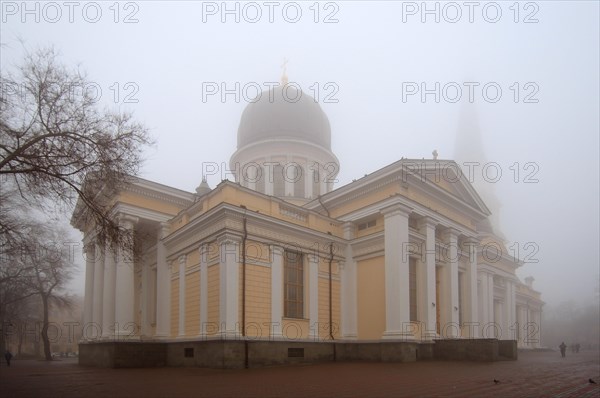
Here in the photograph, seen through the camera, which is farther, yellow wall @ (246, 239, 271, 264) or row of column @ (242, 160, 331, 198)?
row of column @ (242, 160, 331, 198)

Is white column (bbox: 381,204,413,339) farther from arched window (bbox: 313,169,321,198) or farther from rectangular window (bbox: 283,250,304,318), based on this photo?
arched window (bbox: 313,169,321,198)

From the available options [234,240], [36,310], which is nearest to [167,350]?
[234,240]

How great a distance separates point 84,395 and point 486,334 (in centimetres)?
2931

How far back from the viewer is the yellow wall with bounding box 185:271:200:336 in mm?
22047

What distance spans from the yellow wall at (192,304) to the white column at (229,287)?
104 inches

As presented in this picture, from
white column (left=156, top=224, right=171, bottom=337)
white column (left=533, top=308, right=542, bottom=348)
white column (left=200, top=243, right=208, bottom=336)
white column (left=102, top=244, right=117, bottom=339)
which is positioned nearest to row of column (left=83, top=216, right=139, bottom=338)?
white column (left=102, top=244, right=117, bottom=339)

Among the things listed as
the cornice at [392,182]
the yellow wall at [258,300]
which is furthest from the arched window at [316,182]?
the yellow wall at [258,300]

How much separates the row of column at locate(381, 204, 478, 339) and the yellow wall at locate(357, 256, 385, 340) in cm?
81

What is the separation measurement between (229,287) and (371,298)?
Result: 26.1 ft

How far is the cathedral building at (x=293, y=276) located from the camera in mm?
20656

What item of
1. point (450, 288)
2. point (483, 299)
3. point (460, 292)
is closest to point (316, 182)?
point (460, 292)

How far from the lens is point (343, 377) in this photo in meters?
14.7

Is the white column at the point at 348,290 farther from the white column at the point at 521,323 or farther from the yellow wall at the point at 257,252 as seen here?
the white column at the point at 521,323

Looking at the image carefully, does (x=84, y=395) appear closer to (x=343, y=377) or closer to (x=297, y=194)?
(x=343, y=377)
